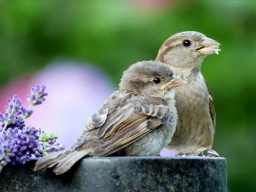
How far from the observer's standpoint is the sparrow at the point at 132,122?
273 centimetres

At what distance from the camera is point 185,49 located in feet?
14.9

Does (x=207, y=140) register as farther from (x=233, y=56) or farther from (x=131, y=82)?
(x=233, y=56)

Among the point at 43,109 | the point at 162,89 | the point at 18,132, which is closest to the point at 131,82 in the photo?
the point at 162,89

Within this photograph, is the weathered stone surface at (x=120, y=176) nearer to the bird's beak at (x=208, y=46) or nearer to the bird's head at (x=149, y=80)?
→ the bird's head at (x=149, y=80)

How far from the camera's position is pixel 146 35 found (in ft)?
20.2

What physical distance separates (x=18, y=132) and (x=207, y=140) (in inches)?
75.7

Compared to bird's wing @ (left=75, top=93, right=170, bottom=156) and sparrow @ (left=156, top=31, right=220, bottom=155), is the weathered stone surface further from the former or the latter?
sparrow @ (left=156, top=31, right=220, bottom=155)

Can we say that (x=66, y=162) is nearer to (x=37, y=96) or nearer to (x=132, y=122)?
(x=37, y=96)

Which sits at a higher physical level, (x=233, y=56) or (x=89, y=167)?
(x=233, y=56)

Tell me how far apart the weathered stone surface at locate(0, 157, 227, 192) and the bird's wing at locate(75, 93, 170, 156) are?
134mm

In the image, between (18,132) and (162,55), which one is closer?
(18,132)

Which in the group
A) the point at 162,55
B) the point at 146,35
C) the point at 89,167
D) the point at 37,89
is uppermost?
the point at 146,35

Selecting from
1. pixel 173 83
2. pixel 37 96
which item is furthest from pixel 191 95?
pixel 37 96

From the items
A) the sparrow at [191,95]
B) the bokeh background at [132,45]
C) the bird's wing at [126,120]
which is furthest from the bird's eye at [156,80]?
the bokeh background at [132,45]
